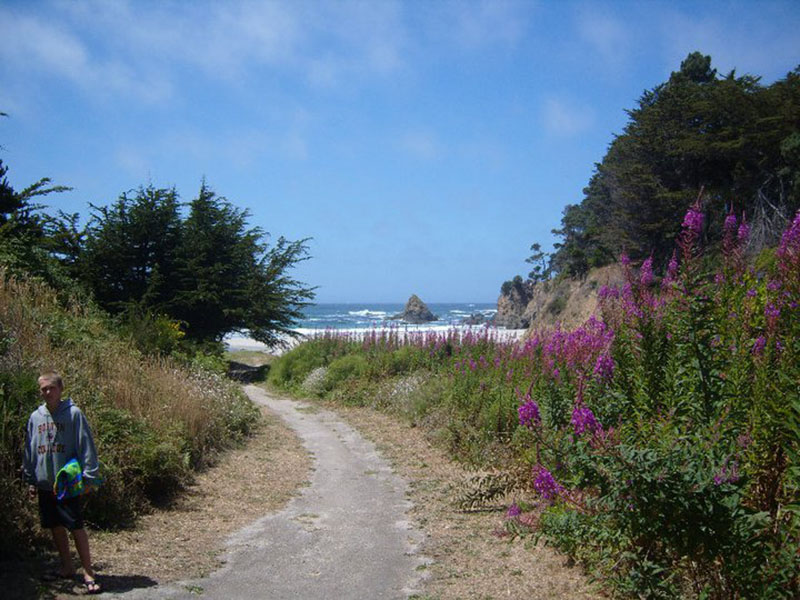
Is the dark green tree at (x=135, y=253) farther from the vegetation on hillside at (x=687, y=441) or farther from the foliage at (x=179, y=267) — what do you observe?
the vegetation on hillside at (x=687, y=441)

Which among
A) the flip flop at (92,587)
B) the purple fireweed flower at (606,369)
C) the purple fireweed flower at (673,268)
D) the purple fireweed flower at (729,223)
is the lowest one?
the flip flop at (92,587)

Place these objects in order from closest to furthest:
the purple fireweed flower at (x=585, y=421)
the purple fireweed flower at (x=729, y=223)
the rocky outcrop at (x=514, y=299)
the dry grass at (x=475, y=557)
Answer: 1. the purple fireweed flower at (x=585, y=421)
2. the dry grass at (x=475, y=557)
3. the purple fireweed flower at (x=729, y=223)
4. the rocky outcrop at (x=514, y=299)

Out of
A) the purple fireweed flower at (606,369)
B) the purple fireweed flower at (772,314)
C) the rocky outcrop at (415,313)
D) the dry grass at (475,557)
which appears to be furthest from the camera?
the rocky outcrop at (415,313)

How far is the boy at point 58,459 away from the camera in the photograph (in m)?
4.58

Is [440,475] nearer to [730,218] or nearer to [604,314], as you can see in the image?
[604,314]

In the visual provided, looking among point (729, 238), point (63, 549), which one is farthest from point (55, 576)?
point (729, 238)

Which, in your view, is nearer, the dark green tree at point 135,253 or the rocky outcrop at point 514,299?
the dark green tree at point 135,253

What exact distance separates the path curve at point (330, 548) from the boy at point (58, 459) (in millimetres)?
695

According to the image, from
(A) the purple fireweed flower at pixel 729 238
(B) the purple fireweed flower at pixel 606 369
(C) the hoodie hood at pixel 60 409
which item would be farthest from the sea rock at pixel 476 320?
(C) the hoodie hood at pixel 60 409

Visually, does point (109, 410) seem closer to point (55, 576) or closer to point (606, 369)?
point (55, 576)

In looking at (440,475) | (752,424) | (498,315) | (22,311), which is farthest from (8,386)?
(498,315)

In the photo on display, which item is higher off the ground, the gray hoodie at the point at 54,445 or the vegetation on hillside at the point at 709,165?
the vegetation on hillside at the point at 709,165

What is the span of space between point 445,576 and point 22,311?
6624 millimetres

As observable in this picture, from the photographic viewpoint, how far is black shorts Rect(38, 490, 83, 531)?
459cm
